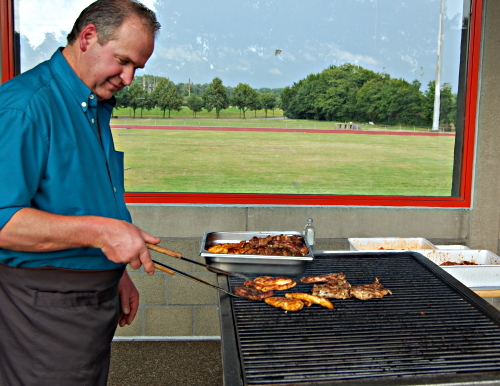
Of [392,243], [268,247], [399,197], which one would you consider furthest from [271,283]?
[399,197]

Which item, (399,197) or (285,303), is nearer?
(285,303)

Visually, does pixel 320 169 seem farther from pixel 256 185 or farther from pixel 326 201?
pixel 256 185

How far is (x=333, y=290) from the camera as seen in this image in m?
2.53

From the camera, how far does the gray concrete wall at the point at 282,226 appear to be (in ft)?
14.4

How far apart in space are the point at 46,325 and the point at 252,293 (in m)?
0.92

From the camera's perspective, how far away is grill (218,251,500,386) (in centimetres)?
177

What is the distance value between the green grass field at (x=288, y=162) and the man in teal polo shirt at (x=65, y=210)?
2.26m

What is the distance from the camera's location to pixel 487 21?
4.24m

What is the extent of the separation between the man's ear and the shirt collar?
0.35 ft

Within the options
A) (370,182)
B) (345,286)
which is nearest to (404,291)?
(345,286)

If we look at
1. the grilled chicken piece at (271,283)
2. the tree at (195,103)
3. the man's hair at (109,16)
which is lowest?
the grilled chicken piece at (271,283)

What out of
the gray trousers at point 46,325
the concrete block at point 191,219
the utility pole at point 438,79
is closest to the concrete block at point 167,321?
the concrete block at point 191,219

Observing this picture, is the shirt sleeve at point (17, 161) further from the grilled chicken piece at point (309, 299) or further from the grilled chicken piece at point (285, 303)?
the grilled chicken piece at point (309, 299)

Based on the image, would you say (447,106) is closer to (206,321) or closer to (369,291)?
(369,291)
